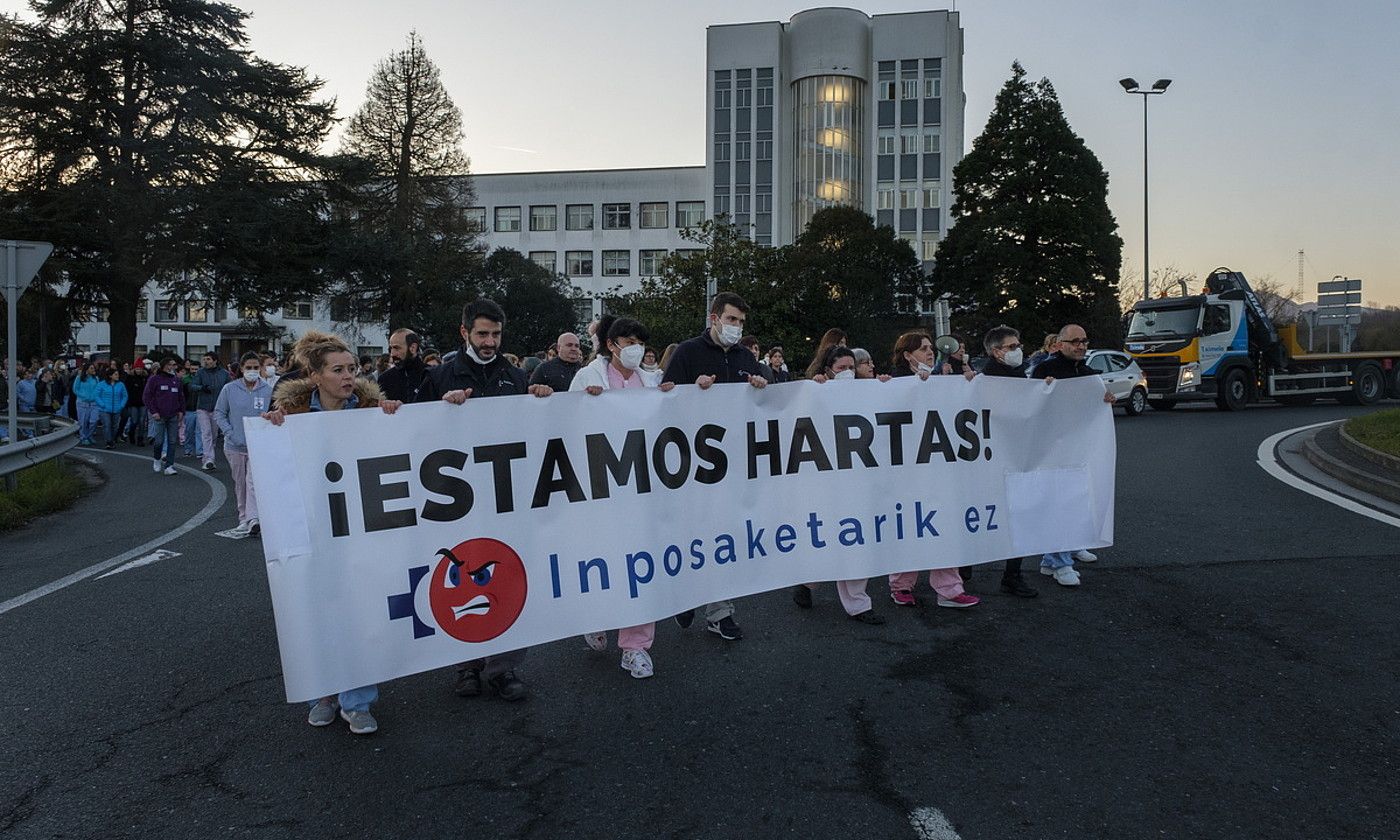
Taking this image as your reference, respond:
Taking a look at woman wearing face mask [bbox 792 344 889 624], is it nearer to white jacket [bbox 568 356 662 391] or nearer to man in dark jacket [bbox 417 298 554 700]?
white jacket [bbox 568 356 662 391]

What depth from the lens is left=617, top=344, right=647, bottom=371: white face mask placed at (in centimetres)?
537

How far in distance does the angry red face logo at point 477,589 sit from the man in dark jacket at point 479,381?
0.73 ft

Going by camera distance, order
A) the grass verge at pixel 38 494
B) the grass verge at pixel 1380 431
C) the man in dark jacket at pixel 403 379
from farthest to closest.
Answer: the grass verge at pixel 1380 431
the grass verge at pixel 38 494
the man in dark jacket at pixel 403 379

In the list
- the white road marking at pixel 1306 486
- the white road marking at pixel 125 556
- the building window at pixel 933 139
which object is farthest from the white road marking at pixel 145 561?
the building window at pixel 933 139

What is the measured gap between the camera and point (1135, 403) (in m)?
24.6

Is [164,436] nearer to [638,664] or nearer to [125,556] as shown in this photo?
[125,556]

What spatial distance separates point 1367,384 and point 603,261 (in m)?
60.6

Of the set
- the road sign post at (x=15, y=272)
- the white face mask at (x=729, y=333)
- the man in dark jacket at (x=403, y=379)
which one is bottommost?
the man in dark jacket at (x=403, y=379)

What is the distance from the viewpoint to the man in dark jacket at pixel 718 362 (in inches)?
217

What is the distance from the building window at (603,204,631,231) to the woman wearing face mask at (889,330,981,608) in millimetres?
75650

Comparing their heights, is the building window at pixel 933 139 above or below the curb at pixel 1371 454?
above

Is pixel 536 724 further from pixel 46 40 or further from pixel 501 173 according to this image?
pixel 501 173

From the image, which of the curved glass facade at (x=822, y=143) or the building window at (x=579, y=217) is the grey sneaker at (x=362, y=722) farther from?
the building window at (x=579, y=217)

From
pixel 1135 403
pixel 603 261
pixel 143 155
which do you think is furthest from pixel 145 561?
pixel 603 261
